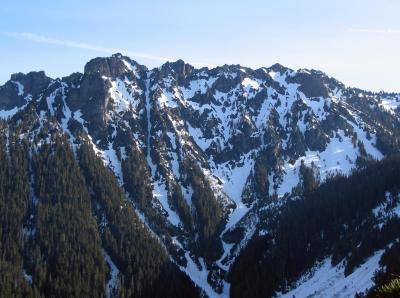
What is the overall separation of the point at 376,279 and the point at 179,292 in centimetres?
9465

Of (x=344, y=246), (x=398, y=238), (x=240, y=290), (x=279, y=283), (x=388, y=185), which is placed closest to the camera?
(x=398, y=238)

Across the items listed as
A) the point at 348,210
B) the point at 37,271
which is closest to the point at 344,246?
the point at 348,210

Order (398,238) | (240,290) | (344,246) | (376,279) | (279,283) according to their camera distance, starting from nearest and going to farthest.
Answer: (376,279)
(398,238)
(344,246)
(279,283)
(240,290)

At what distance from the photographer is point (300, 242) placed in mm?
189750

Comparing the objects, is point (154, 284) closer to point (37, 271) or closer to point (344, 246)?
point (37, 271)

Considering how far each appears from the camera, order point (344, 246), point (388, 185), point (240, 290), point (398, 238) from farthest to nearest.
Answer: point (388, 185) → point (240, 290) → point (344, 246) → point (398, 238)

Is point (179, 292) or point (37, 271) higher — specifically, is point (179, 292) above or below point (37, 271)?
below

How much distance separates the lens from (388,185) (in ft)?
645

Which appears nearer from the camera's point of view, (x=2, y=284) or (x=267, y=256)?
(x=2, y=284)

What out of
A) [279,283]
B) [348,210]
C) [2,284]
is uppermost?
[2,284]

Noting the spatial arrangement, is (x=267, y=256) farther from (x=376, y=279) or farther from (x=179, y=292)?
(x=376, y=279)

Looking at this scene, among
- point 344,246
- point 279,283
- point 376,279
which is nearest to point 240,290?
point 279,283

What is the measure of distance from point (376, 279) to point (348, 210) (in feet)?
280

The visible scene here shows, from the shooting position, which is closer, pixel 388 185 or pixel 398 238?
pixel 398 238
